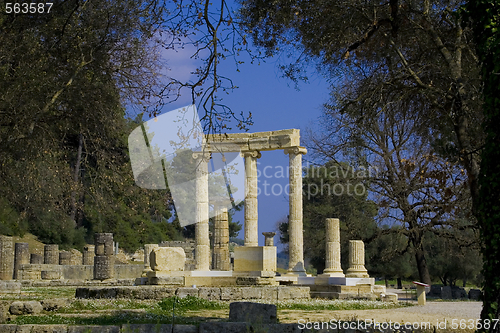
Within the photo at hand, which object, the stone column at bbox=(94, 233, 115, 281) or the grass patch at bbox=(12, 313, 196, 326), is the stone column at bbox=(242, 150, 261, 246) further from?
the grass patch at bbox=(12, 313, 196, 326)

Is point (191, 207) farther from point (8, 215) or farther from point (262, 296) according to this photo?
point (262, 296)

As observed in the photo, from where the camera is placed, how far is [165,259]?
19188 millimetres

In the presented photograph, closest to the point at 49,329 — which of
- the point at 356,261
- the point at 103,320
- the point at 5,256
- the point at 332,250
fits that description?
the point at 103,320

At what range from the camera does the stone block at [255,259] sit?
19109mm

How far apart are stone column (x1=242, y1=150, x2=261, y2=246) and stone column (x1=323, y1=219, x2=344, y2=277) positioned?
136 inches

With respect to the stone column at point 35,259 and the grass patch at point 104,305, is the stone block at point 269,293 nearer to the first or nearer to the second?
the grass patch at point 104,305

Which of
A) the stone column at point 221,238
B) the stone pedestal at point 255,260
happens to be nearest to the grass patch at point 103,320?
the stone pedestal at point 255,260

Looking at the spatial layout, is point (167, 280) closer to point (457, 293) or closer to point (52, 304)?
point (52, 304)

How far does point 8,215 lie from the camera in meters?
35.1

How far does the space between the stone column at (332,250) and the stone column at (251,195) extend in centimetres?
344

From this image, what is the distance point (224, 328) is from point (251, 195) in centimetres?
1808

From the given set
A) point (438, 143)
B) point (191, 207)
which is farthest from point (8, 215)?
point (438, 143)

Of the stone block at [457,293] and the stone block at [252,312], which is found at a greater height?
the stone block at [252,312]

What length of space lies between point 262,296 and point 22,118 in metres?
7.64
